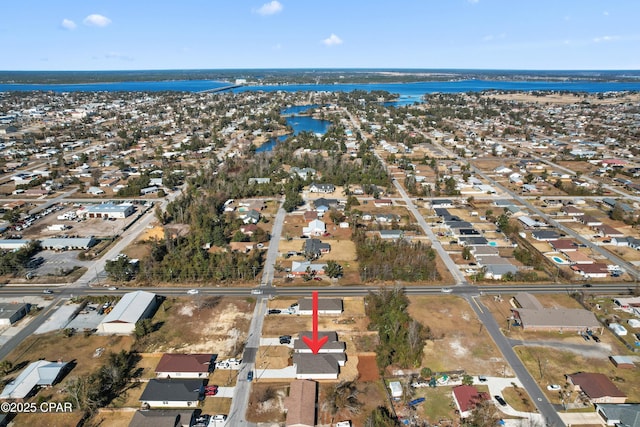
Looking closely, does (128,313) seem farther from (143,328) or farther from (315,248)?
(315,248)

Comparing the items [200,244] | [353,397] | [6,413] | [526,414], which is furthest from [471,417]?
[200,244]

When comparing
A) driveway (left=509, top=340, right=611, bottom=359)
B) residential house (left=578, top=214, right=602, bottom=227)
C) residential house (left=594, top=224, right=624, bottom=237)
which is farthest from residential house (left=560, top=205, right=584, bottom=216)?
driveway (left=509, top=340, right=611, bottom=359)

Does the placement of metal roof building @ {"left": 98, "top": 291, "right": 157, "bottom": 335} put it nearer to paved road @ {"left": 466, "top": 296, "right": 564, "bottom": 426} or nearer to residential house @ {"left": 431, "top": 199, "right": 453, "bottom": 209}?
paved road @ {"left": 466, "top": 296, "right": 564, "bottom": 426}

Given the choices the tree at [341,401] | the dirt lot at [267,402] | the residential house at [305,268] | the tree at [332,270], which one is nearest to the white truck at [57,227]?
the residential house at [305,268]

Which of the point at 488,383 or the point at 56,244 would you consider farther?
the point at 56,244

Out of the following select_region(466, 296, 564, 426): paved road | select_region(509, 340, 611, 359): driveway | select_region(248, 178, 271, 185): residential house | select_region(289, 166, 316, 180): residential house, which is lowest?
select_region(509, 340, 611, 359): driveway

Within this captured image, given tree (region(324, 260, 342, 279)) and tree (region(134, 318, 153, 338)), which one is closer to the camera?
tree (region(134, 318, 153, 338))

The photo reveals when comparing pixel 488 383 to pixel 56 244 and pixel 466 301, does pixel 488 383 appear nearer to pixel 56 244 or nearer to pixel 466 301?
pixel 466 301
